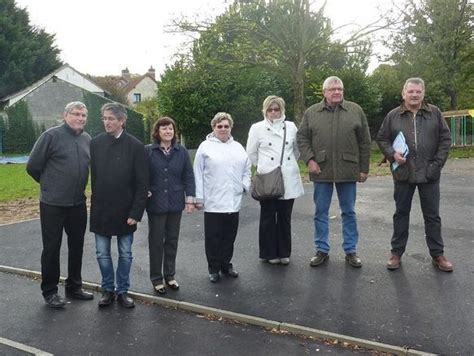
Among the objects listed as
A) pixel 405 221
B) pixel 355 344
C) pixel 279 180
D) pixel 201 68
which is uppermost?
pixel 201 68

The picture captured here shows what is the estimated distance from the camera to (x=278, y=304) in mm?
5008

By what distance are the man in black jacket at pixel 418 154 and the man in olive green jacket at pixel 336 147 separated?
311 millimetres

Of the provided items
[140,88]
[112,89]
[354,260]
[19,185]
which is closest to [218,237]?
[354,260]

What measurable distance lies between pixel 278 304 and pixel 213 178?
59.6 inches

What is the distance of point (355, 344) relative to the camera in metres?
4.09

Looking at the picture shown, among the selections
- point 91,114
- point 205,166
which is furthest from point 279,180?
point 91,114

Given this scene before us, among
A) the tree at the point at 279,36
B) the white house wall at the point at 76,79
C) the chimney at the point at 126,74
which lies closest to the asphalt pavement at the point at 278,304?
the tree at the point at 279,36

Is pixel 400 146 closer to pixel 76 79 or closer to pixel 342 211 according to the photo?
pixel 342 211

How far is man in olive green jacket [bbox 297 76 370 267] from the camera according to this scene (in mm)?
5895

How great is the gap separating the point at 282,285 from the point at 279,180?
1.17 m

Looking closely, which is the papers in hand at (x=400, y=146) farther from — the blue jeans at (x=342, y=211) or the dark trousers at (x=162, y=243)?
the dark trousers at (x=162, y=243)

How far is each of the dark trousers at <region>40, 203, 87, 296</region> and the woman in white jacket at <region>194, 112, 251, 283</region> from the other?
4.07 ft

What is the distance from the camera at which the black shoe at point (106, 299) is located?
511 centimetres

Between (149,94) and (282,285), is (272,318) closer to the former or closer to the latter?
(282,285)
